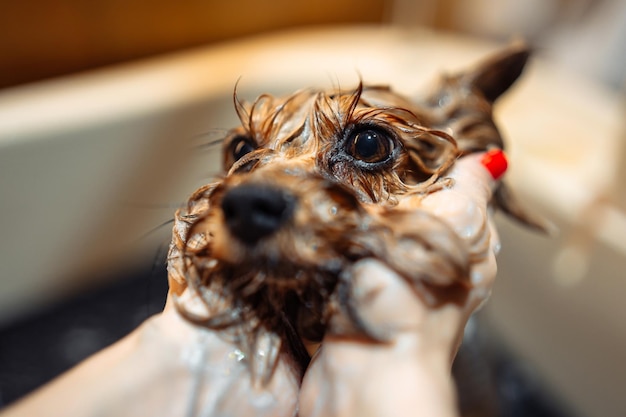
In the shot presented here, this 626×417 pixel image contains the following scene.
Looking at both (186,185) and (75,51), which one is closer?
(186,185)

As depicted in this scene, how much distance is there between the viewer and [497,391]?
1.64m

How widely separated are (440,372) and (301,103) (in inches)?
16.9

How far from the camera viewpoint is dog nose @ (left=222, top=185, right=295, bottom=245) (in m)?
0.62

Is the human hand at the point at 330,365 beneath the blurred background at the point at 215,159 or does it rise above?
above

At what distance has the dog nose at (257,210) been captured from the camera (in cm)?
62

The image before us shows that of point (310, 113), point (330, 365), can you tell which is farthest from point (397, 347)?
point (310, 113)

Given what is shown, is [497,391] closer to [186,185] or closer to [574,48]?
[186,185]

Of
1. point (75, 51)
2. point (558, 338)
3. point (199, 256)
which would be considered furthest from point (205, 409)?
point (75, 51)

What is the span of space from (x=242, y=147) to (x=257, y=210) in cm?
29

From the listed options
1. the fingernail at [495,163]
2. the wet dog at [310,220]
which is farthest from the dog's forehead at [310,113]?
the fingernail at [495,163]

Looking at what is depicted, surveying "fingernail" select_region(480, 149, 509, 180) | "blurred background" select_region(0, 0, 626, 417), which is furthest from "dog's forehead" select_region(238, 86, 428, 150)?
"blurred background" select_region(0, 0, 626, 417)

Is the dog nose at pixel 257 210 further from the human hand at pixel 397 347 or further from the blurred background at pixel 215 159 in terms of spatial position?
the blurred background at pixel 215 159

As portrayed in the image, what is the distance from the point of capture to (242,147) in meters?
0.89

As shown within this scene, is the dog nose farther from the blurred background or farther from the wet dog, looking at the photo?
the blurred background
